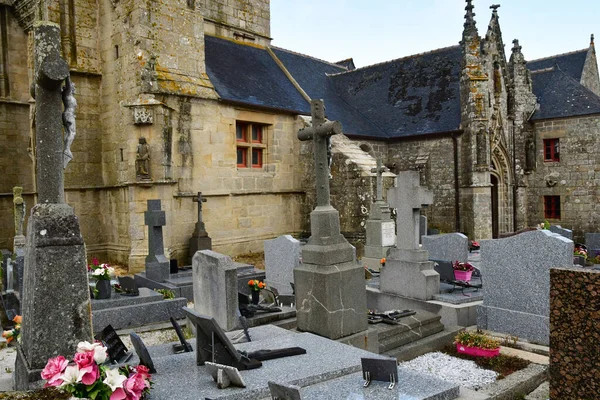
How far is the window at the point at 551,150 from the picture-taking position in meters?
20.3

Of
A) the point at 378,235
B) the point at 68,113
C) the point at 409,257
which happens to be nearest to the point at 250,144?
the point at 378,235

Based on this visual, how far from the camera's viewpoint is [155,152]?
1245 centimetres

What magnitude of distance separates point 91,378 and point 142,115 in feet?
34.1

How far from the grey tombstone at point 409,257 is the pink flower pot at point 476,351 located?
163cm

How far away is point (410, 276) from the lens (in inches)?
314

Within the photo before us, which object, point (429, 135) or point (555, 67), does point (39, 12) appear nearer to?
point (429, 135)

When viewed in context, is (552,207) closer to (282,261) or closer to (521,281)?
(282,261)

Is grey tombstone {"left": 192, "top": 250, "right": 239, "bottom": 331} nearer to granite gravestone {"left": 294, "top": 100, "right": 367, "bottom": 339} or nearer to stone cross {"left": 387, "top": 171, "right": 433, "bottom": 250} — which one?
granite gravestone {"left": 294, "top": 100, "right": 367, "bottom": 339}

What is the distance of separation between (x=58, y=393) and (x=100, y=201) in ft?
38.3

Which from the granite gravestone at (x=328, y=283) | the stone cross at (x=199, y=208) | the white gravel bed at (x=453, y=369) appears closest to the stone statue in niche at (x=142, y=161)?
the stone cross at (x=199, y=208)

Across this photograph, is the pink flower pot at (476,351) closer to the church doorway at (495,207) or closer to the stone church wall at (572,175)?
the church doorway at (495,207)

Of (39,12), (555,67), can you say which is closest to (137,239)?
(39,12)

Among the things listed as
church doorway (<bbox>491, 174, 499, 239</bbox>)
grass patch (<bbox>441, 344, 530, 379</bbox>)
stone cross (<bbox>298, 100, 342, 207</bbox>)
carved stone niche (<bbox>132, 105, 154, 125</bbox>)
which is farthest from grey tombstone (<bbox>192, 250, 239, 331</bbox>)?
church doorway (<bbox>491, 174, 499, 239</bbox>)

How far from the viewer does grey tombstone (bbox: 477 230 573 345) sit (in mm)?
6289
